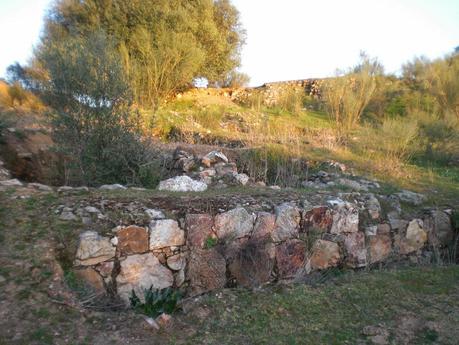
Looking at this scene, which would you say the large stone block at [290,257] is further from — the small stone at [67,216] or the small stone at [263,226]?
the small stone at [67,216]

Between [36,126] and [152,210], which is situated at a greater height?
[36,126]

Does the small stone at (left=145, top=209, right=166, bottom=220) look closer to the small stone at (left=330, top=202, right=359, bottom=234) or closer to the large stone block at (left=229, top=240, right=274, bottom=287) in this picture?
the large stone block at (left=229, top=240, right=274, bottom=287)

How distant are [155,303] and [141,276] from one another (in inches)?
19.9

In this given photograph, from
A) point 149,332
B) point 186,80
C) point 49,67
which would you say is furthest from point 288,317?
point 186,80

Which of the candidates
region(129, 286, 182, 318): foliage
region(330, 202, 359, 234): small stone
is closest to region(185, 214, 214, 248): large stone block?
region(129, 286, 182, 318): foliage

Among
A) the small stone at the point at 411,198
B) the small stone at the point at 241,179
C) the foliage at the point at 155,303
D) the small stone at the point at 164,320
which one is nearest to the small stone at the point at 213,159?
the small stone at the point at 241,179

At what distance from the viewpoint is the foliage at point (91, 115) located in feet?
21.9

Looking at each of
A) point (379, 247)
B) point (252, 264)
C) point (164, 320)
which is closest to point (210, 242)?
point (252, 264)

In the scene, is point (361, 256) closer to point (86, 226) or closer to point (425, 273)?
point (425, 273)

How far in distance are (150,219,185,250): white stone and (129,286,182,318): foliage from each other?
0.52 m

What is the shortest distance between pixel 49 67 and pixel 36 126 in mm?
4023

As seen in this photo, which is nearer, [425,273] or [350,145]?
[425,273]

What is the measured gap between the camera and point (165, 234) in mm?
4336

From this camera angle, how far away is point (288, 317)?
143 inches
